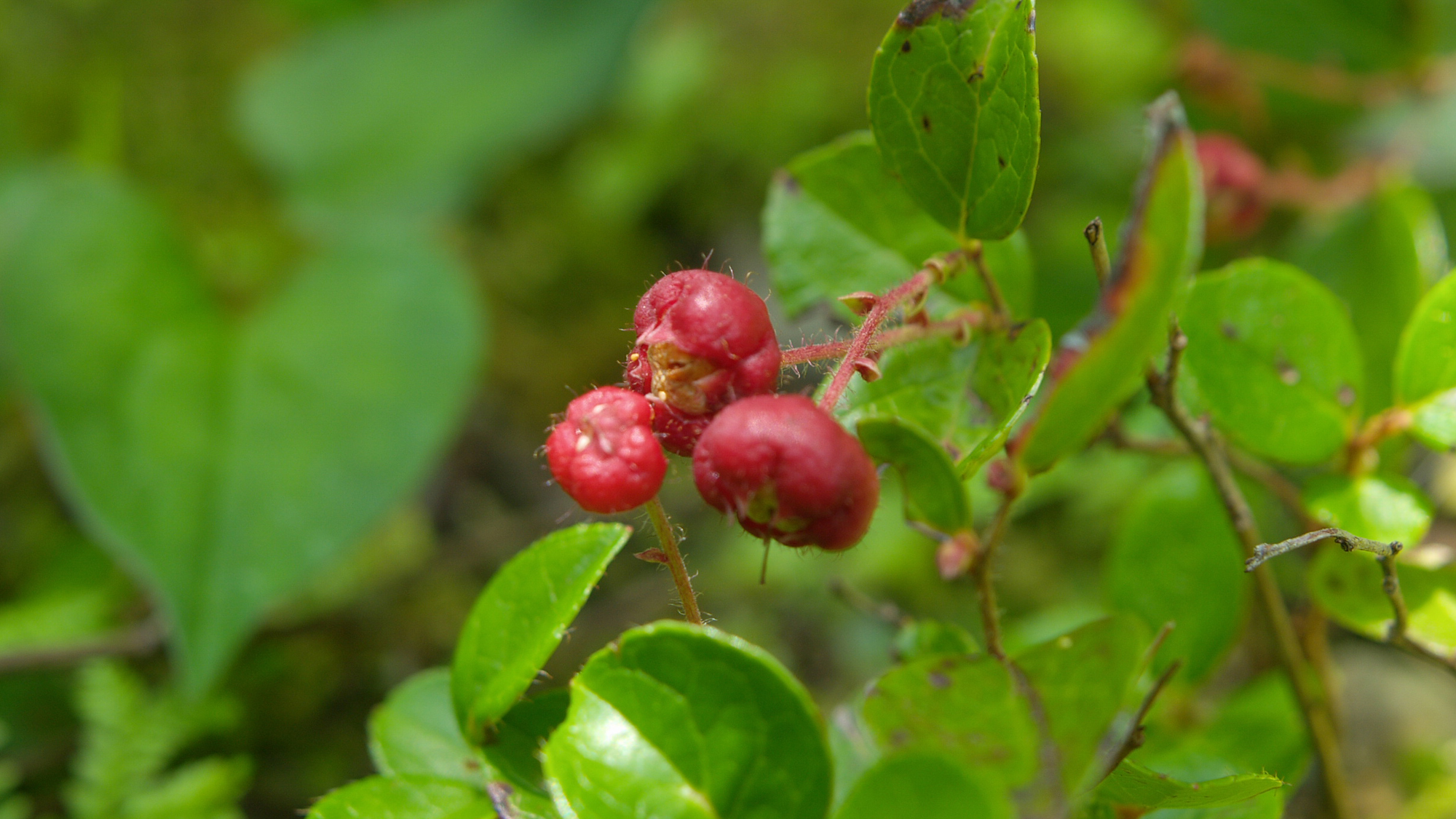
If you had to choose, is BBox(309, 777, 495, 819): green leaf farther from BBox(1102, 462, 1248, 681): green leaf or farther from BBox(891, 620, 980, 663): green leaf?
BBox(1102, 462, 1248, 681): green leaf

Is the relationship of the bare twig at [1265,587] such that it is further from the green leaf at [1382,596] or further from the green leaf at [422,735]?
the green leaf at [422,735]

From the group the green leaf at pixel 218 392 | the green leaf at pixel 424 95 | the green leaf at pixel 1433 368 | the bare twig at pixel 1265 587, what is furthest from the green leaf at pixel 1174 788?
the green leaf at pixel 424 95

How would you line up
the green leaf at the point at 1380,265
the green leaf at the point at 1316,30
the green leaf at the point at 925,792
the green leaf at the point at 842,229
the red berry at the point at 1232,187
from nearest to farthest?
the green leaf at the point at 925,792 < the green leaf at the point at 842,229 < the green leaf at the point at 1380,265 < the red berry at the point at 1232,187 < the green leaf at the point at 1316,30

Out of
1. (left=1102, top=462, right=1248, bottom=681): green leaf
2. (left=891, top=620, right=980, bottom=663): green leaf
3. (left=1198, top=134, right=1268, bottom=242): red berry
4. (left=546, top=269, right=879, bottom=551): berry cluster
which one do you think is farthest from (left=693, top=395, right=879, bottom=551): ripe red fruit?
(left=1198, top=134, right=1268, bottom=242): red berry

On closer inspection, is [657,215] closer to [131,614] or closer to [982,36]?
[131,614]

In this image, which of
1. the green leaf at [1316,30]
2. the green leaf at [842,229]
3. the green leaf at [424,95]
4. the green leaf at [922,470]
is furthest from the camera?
the green leaf at [424,95]

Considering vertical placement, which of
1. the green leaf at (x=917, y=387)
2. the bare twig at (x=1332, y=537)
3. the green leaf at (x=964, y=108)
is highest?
the green leaf at (x=964, y=108)

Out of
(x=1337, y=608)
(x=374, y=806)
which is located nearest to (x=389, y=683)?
(x=374, y=806)
